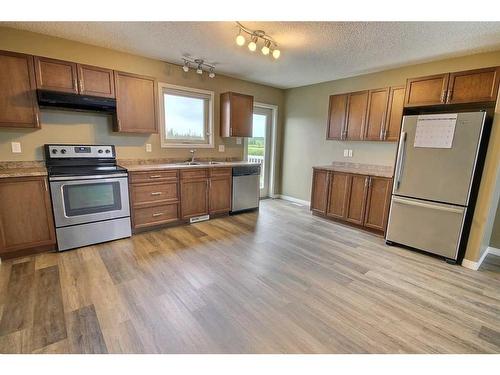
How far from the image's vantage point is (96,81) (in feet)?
9.84

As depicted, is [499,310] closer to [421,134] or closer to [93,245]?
[421,134]

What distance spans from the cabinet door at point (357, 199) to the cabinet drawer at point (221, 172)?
6.52 ft

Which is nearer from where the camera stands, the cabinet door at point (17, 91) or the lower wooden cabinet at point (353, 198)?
the cabinet door at point (17, 91)

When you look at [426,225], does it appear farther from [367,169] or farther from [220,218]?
[220,218]

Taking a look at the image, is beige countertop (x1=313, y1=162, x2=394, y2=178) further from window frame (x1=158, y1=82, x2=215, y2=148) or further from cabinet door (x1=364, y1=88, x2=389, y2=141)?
window frame (x1=158, y1=82, x2=215, y2=148)

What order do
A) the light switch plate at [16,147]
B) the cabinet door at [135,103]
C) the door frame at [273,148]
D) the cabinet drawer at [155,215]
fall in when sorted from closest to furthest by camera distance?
the light switch plate at [16,147] < the cabinet door at [135,103] < the cabinet drawer at [155,215] < the door frame at [273,148]

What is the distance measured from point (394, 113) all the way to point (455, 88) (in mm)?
797

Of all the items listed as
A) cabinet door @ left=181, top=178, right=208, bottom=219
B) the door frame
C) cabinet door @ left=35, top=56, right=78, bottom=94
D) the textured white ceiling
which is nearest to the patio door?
the door frame

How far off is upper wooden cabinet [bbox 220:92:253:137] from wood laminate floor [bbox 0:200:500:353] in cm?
212

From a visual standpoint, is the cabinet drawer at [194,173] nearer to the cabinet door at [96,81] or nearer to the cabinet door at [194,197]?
the cabinet door at [194,197]

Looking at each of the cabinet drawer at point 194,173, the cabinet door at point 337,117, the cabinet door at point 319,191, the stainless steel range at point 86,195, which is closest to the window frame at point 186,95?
the cabinet drawer at point 194,173

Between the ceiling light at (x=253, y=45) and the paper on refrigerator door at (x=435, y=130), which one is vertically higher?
the ceiling light at (x=253, y=45)

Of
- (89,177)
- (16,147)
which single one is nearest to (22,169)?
(16,147)

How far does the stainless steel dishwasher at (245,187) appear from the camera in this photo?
14.1ft
